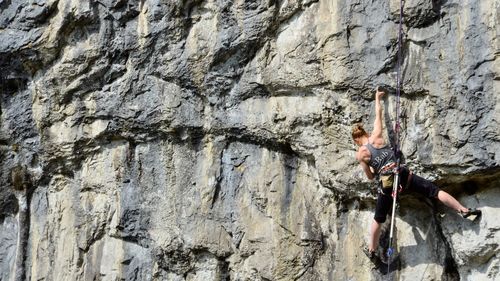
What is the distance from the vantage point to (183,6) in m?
10.3

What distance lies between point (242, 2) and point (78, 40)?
265cm

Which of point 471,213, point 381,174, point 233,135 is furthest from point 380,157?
point 233,135

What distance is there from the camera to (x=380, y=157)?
28.6 feet

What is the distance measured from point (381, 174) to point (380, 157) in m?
0.20

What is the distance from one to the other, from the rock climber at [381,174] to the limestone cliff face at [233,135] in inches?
9.1

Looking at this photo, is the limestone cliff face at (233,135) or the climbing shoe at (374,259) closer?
the limestone cliff face at (233,135)

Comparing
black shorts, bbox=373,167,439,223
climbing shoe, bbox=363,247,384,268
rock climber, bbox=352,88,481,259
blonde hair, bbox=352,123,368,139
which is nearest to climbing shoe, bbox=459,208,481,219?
rock climber, bbox=352,88,481,259

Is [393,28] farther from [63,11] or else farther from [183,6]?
[63,11]

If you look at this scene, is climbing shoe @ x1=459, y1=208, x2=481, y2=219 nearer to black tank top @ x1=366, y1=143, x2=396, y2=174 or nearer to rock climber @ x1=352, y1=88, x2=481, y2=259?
rock climber @ x1=352, y1=88, x2=481, y2=259

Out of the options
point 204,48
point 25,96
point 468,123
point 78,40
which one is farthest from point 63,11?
point 468,123

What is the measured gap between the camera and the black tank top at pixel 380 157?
342 inches

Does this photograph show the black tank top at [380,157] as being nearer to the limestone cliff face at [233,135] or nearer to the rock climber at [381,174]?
the rock climber at [381,174]

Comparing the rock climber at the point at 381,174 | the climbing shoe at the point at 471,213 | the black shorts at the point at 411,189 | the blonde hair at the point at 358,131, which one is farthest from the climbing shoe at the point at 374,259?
the blonde hair at the point at 358,131

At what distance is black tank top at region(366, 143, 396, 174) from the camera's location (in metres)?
8.70
